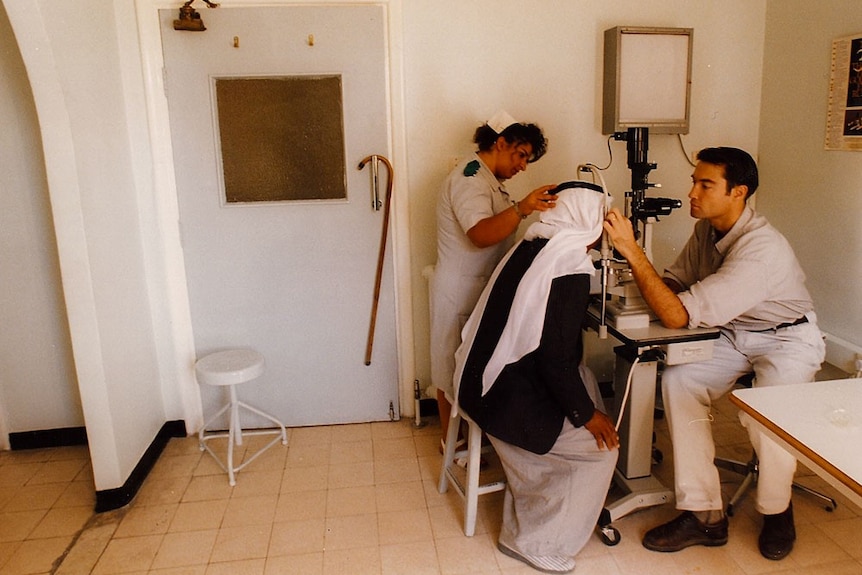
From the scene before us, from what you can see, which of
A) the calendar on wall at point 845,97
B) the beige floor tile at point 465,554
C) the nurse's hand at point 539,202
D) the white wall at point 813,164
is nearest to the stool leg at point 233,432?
the beige floor tile at point 465,554

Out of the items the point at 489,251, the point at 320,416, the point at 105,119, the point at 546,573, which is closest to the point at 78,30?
the point at 105,119

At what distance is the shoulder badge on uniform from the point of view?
8.40 ft

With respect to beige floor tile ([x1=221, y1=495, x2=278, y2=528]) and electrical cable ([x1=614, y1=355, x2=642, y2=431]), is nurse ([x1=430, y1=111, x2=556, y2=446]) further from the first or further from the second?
beige floor tile ([x1=221, y1=495, x2=278, y2=528])

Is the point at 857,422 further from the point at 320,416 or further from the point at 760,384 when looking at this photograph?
the point at 320,416

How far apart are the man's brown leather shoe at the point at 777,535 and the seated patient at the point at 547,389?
58 cm

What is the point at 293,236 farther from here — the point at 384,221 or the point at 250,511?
the point at 250,511

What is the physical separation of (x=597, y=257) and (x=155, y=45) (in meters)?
2.13

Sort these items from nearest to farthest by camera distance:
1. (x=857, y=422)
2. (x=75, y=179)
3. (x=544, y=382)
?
1. (x=857, y=422)
2. (x=544, y=382)
3. (x=75, y=179)

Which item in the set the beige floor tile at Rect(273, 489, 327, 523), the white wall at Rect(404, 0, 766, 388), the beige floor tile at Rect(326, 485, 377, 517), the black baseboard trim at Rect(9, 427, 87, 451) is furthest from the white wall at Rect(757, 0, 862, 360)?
the black baseboard trim at Rect(9, 427, 87, 451)

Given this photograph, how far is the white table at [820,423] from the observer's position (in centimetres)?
132

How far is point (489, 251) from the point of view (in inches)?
104

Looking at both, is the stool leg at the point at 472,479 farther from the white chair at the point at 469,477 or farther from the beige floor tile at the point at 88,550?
the beige floor tile at the point at 88,550

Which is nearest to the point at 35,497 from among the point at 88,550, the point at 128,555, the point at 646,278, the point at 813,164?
the point at 88,550

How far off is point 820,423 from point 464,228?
1.40 meters
